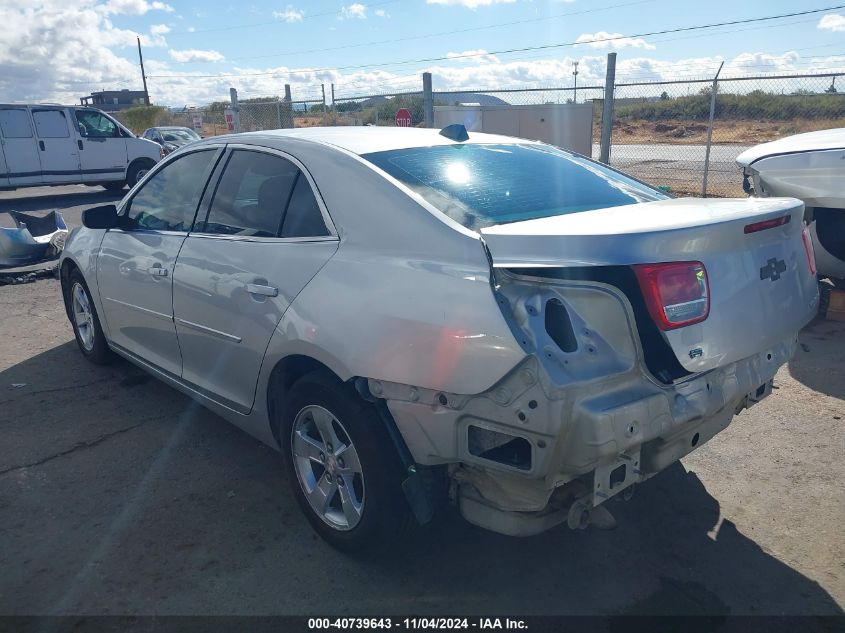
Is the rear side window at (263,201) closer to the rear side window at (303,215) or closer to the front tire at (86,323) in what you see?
the rear side window at (303,215)

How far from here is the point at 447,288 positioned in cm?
242

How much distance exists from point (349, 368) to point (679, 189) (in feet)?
38.9

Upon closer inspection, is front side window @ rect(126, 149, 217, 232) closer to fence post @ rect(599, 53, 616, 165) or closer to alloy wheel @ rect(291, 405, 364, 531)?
alloy wheel @ rect(291, 405, 364, 531)

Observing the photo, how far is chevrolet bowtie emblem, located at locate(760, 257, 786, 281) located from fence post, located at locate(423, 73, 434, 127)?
10890 millimetres

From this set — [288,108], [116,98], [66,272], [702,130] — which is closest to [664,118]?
[702,130]

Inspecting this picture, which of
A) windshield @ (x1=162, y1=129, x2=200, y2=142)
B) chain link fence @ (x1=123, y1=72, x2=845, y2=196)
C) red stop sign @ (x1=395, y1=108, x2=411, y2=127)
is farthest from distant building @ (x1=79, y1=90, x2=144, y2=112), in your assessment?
red stop sign @ (x1=395, y1=108, x2=411, y2=127)

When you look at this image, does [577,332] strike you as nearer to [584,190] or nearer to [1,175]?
[584,190]

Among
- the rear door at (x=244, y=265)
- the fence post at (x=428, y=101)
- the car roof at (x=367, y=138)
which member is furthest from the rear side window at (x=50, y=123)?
the rear door at (x=244, y=265)

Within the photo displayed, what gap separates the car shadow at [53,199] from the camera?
16.0 metres

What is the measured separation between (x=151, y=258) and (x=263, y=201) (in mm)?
1026

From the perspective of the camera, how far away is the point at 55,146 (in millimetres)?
16391

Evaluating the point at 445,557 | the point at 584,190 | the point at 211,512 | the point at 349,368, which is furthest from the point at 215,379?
the point at 584,190

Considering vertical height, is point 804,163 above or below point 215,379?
above

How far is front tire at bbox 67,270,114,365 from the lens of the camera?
5.07m
